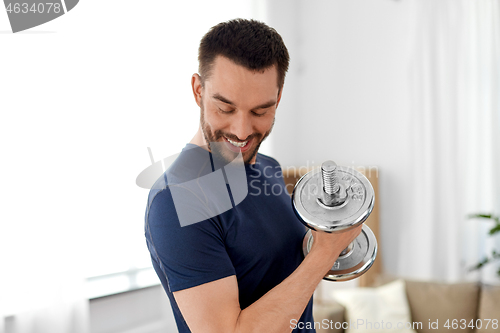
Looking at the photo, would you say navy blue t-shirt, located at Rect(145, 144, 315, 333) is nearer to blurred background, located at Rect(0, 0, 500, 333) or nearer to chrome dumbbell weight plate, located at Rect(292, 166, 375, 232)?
chrome dumbbell weight plate, located at Rect(292, 166, 375, 232)

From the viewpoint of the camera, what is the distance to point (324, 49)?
294cm

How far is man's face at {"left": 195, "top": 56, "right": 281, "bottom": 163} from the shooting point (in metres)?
0.75

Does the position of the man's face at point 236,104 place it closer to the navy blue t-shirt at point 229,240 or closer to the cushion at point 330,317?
the navy blue t-shirt at point 229,240

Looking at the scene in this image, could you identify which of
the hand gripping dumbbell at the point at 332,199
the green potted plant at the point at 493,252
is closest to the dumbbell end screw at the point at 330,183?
the hand gripping dumbbell at the point at 332,199

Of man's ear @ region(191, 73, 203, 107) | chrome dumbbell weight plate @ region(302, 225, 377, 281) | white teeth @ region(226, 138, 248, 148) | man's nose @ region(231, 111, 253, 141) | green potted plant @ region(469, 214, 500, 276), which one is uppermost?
man's ear @ region(191, 73, 203, 107)

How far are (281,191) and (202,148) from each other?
0.85 feet

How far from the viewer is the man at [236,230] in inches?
25.0

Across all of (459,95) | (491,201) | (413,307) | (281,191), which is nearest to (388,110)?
(459,95)

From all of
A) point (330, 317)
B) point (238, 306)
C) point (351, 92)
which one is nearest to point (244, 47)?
point (238, 306)

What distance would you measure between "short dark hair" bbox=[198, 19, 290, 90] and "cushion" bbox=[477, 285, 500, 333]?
1.90 m
